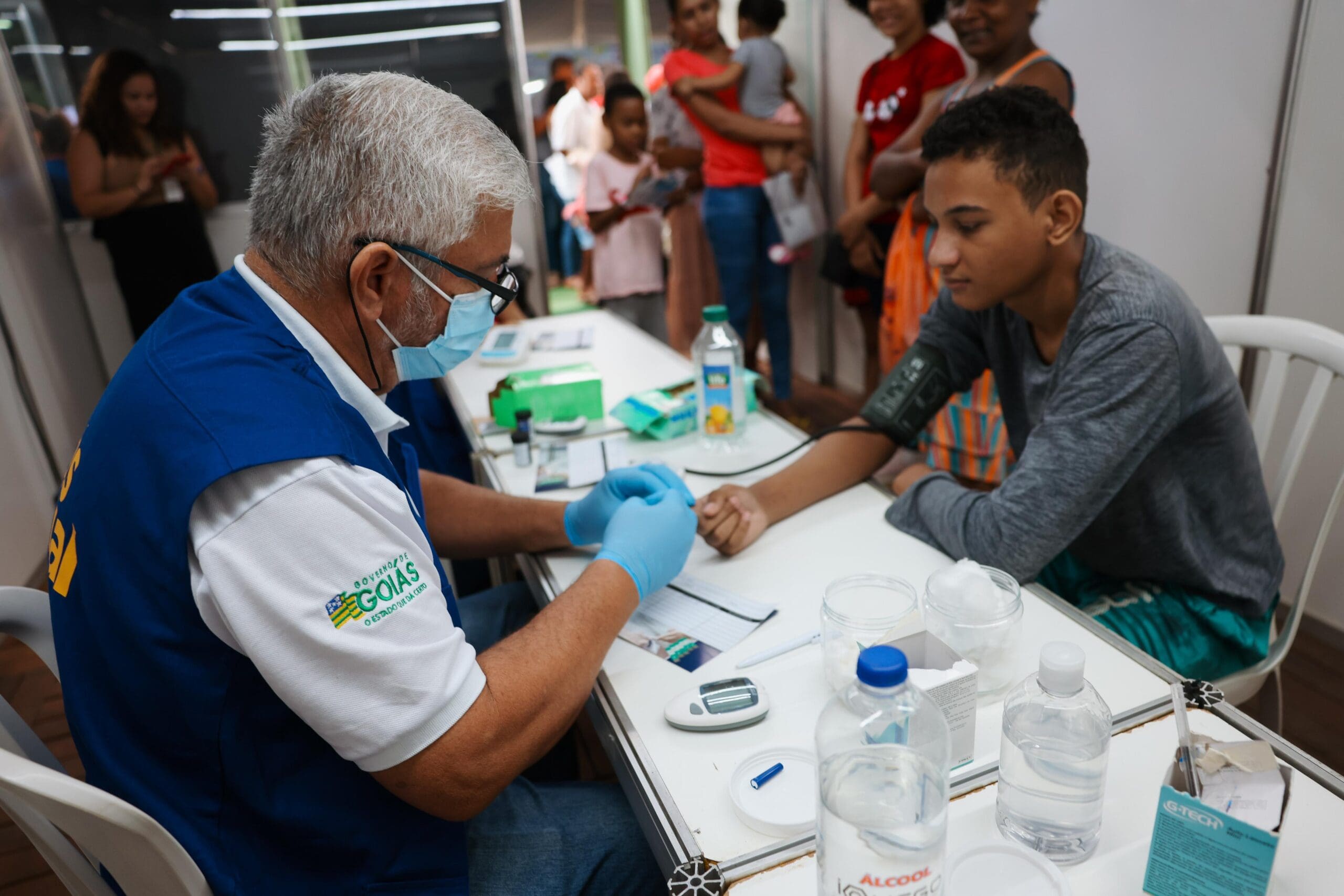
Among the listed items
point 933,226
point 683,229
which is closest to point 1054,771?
point 933,226

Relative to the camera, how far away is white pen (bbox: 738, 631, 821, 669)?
1032 mm

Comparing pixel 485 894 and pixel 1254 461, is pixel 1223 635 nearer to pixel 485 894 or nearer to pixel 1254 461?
pixel 1254 461

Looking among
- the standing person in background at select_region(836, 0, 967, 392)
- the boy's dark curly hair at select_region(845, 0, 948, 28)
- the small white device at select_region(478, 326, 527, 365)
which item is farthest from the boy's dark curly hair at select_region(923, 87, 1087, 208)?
the boy's dark curly hair at select_region(845, 0, 948, 28)

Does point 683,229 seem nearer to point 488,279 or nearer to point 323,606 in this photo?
point 488,279

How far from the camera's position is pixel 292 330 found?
0.96 meters

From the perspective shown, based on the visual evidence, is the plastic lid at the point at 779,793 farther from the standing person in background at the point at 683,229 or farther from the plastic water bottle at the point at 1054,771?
the standing person in background at the point at 683,229

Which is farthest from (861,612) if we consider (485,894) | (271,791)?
(271,791)

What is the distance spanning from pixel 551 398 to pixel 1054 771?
138cm

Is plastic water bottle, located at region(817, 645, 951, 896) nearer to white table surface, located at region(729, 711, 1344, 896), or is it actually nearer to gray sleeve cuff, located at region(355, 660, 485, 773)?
white table surface, located at region(729, 711, 1344, 896)

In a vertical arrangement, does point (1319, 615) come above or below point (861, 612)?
below

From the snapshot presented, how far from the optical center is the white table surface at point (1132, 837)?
707 mm

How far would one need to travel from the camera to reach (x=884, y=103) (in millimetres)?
3156

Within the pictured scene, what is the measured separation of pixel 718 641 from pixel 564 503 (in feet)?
1.39

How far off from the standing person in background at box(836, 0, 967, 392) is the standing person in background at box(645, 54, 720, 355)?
73 centimetres
